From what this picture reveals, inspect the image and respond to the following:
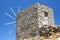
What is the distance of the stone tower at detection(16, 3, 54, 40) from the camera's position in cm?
1130

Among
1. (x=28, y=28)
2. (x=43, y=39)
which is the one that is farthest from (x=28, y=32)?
(x=43, y=39)

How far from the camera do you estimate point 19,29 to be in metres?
12.4

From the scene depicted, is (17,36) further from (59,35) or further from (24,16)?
(59,35)

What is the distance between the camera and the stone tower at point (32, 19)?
37.1 ft

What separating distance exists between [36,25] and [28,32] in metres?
0.95

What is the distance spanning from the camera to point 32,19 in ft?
38.2

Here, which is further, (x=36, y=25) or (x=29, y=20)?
(x=29, y=20)

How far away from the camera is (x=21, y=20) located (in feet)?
41.4

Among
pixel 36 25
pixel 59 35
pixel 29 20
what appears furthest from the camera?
pixel 29 20

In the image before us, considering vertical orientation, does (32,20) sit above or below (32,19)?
below

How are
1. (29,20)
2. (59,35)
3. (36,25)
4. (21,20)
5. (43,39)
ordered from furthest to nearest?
1. (21,20)
2. (29,20)
3. (36,25)
4. (43,39)
5. (59,35)

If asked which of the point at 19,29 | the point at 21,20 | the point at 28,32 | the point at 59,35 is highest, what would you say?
the point at 21,20

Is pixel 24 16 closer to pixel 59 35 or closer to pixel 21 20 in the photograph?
pixel 21 20

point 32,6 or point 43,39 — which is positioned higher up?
point 32,6
